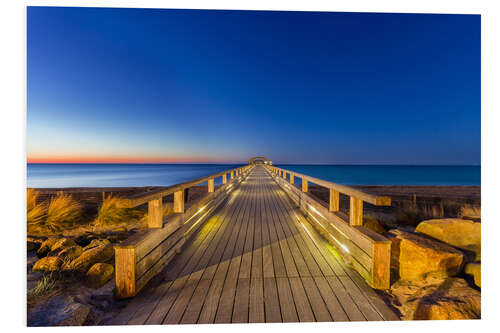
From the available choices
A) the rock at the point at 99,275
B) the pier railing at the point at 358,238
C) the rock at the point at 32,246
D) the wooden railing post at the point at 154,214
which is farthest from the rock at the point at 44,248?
the pier railing at the point at 358,238

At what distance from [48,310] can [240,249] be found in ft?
6.96

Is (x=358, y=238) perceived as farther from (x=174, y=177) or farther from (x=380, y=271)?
(x=174, y=177)

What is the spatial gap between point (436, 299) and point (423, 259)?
0.46 meters

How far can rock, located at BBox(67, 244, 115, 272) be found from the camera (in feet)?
8.88

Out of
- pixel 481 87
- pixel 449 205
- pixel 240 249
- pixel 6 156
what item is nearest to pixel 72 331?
pixel 240 249

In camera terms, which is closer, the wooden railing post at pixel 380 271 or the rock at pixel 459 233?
the wooden railing post at pixel 380 271

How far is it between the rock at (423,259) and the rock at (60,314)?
10.7 feet

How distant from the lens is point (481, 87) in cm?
283

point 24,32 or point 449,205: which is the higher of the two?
point 24,32

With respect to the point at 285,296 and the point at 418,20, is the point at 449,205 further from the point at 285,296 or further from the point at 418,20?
the point at 285,296

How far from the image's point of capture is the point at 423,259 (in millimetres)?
2170

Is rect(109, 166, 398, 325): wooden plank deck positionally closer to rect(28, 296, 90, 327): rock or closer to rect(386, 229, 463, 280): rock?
rect(28, 296, 90, 327): rock

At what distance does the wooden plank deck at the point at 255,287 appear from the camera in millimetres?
1753

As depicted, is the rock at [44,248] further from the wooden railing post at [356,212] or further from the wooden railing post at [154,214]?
the wooden railing post at [356,212]
